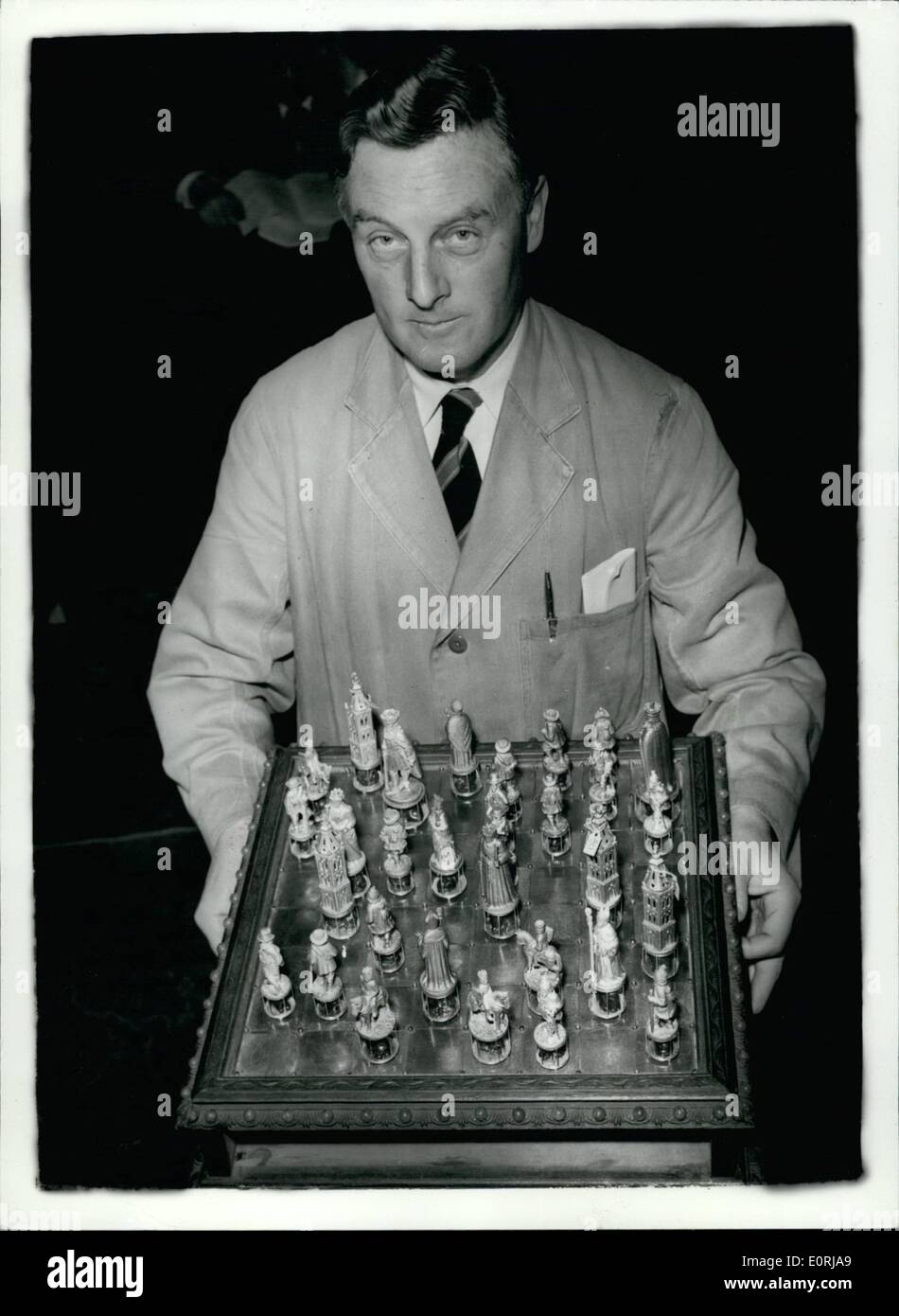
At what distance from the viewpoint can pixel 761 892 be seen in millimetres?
4020

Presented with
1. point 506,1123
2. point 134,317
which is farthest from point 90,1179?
point 134,317

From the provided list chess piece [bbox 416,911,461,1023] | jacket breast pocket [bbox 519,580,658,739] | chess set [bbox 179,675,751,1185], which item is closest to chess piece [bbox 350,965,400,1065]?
chess set [bbox 179,675,751,1185]

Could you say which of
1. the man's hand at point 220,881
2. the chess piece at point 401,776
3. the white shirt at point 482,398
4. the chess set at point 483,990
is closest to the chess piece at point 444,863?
the chess set at point 483,990

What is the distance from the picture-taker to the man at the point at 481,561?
416cm

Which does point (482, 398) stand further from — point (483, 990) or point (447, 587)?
point (483, 990)

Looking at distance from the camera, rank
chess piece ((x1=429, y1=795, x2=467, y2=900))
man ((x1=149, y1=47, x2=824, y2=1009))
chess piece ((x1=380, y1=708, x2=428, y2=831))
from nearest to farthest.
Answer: chess piece ((x1=429, y1=795, x2=467, y2=900)), chess piece ((x1=380, y1=708, x2=428, y2=831)), man ((x1=149, y1=47, x2=824, y2=1009))

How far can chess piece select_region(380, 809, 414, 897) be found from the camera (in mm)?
3852

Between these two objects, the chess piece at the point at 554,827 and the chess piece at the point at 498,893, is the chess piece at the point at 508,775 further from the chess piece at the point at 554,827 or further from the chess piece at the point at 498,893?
the chess piece at the point at 498,893

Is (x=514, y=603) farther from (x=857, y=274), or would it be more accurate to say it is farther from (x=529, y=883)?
(x=857, y=274)

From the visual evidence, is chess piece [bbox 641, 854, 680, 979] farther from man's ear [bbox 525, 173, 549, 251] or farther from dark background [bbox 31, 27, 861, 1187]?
man's ear [bbox 525, 173, 549, 251]

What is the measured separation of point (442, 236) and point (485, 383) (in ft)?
1.60

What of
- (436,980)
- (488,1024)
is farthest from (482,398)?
(488,1024)

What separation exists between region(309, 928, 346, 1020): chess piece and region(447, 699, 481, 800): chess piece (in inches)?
29.6

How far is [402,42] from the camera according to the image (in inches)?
152
